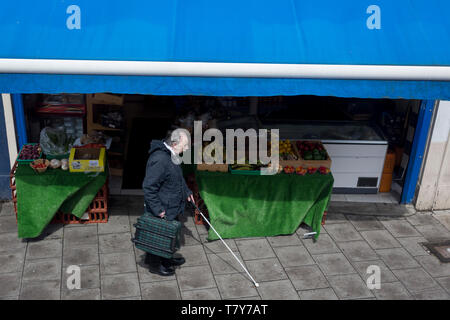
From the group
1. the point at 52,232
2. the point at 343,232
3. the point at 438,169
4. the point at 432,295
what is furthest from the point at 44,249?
the point at 438,169

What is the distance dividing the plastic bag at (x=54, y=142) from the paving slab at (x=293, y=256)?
3470 millimetres

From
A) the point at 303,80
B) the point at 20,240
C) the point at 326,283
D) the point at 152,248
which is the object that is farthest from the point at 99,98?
the point at 326,283

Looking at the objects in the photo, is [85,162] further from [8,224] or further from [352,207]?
[352,207]

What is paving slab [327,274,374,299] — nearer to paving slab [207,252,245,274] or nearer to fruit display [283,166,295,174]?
paving slab [207,252,245,274]

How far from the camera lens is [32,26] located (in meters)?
5.83

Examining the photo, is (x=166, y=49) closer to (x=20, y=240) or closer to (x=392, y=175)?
(x=20, y=240)

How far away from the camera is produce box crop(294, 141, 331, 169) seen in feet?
23.5

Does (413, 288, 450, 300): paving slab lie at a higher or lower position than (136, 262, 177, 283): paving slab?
lower

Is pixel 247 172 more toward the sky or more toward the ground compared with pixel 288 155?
more toward the ground

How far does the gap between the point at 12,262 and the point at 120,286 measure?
5.13 ft

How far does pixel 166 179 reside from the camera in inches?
228

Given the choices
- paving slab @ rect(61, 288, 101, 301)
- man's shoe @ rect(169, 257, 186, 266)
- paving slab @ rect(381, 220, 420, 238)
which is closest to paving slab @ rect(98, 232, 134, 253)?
man's shoe @ rect(169, 257, 186, 266)

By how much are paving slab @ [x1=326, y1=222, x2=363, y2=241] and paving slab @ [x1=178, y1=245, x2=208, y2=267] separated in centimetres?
209

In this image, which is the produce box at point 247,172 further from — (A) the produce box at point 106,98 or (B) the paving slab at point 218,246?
(A) the produce box at point 106,98
